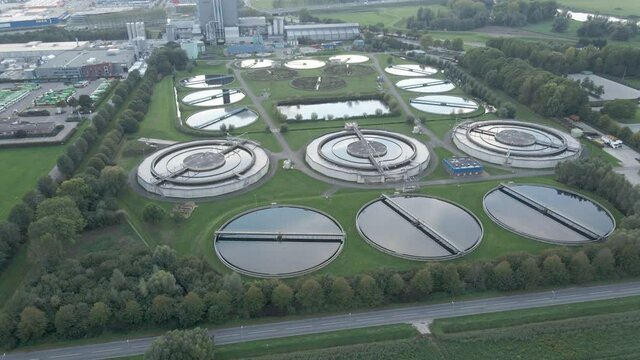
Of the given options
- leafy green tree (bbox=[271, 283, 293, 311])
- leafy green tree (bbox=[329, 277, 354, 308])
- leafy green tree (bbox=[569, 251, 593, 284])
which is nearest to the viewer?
leafy green tree (bbox=[271, 283, 293, 311])

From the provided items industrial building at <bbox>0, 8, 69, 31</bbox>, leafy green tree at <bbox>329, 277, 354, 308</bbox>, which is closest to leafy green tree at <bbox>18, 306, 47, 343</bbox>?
leafy green tree at <bbox>329, 277, 354, 308</bbox>

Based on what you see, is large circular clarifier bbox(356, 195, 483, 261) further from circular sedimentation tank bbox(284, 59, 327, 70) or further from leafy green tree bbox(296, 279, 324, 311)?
circular sedimentation tank bbox(284, 59, 327, 70)

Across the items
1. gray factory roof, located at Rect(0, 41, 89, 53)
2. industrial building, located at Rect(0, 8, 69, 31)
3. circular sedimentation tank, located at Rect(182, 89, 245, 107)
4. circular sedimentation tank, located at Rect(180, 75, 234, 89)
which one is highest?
industrial building, located at Rect(0, 8, 69, 31)

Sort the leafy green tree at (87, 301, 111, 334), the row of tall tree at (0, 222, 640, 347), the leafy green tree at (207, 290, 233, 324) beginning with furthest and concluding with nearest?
1. the leafy green tree at (207, 290, 233, 324)
2. the row of tall tree at (0, 222, 640, 347)
3. the leafy green tree at (87, 301, 111, 334)

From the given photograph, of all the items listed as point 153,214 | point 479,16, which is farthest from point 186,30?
point 153,214

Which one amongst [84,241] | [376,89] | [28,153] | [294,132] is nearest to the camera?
[84,241]

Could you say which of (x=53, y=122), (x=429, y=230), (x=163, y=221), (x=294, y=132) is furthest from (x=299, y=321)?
(x=53, y=122)

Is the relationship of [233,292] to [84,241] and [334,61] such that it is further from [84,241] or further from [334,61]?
[334,61]
